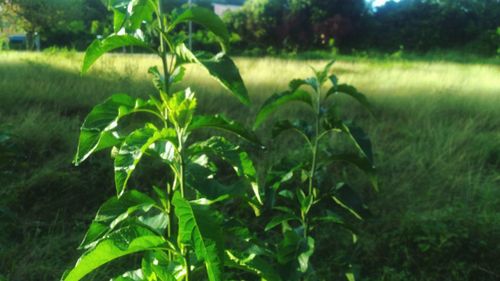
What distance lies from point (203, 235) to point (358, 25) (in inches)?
691

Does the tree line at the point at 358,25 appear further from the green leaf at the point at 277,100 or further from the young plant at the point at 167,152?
the young plant at the point at 167,152

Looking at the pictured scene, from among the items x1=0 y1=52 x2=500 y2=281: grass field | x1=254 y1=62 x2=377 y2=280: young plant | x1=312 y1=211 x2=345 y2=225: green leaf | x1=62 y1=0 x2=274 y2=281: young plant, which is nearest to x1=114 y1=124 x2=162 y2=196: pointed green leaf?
x1=62 y1=0 x2=274 y2=281: young plant

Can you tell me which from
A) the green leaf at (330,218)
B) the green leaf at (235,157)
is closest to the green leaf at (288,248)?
the green leaf at (330,218)

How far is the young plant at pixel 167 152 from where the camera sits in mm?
987

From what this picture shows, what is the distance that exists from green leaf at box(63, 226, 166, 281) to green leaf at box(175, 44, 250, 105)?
379 millimetres

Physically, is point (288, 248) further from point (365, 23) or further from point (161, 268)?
point (365, 23)

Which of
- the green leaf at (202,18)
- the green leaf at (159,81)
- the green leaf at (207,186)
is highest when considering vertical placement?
the green leaf at (202,18)

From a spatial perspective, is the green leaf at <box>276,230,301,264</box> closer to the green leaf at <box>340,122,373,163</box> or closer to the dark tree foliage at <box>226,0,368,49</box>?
the green leaf at <box>340,122,373,163</box>

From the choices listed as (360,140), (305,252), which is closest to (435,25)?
(360,140)

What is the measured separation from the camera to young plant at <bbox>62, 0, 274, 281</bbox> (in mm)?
987

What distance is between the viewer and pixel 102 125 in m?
1.09

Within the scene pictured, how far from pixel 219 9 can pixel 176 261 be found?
832 inches

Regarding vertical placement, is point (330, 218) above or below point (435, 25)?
below

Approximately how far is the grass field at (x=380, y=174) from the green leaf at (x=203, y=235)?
1.38 m
